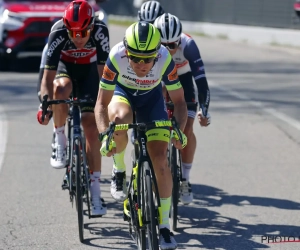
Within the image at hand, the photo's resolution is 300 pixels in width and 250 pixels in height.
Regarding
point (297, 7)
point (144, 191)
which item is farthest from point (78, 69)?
point (297, 7)

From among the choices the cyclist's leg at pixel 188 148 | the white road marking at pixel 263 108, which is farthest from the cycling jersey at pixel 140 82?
the white road marking at pixel 263 108

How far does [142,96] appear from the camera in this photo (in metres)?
6.43

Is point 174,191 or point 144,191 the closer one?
point 144,191

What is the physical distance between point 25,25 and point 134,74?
11.6 metres

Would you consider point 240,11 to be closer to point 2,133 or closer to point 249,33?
point 249,33

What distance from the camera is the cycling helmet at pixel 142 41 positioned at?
5.82m

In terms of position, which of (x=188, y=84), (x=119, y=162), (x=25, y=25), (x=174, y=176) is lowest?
(x=174, y=176)

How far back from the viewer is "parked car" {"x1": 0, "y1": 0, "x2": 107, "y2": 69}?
17.5m

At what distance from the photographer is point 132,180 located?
6.16 metres

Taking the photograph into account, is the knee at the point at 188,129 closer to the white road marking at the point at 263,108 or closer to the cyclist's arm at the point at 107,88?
the cyclist's arm at the point at 107,88

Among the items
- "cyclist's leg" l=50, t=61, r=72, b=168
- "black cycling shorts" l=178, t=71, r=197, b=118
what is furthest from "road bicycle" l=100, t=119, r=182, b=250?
"black cycling shorts" l=178, t=71, r=197, b=118

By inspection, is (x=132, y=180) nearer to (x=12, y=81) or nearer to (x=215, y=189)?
(x=215, y=189)

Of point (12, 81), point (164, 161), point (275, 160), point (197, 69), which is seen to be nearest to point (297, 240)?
point (164, 161)

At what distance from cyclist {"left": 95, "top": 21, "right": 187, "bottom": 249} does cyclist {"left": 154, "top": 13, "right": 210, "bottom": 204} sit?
2.98ft
